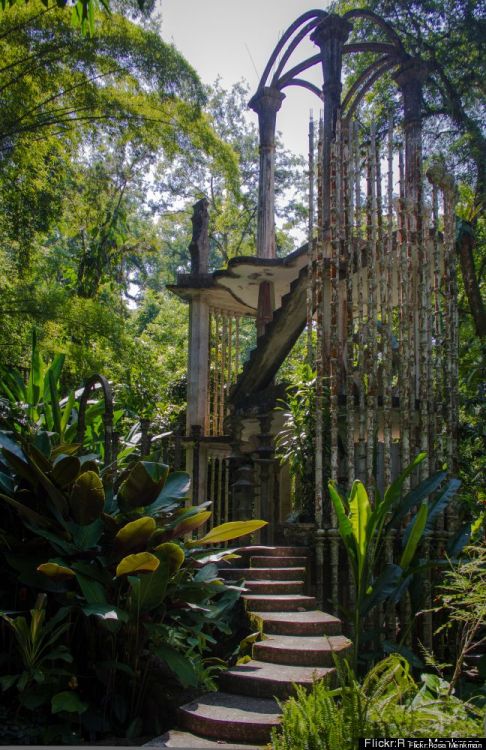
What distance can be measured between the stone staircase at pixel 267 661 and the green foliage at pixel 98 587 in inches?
8.0

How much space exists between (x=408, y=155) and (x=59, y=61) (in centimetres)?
350

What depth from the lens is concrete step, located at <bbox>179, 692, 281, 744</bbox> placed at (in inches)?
123

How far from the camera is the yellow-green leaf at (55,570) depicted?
343 centimetres

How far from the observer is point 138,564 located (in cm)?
354

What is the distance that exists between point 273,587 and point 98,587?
56.1 inches

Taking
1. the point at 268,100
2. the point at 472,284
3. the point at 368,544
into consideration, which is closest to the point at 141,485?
the point at 368,544

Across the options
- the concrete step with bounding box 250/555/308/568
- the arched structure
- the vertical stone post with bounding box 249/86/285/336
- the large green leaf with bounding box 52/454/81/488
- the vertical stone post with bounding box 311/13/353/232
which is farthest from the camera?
the vertical stone post with bounding box 249/86/285/336

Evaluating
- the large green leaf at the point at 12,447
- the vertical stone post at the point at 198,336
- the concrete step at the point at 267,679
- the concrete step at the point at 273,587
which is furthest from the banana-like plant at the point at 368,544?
the vertical stone post at the point at 198,336

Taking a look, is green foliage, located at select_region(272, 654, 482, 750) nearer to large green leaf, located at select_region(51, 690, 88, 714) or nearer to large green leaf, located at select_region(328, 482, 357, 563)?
large green leaf, located at select_region(51, 690, 88, 714)

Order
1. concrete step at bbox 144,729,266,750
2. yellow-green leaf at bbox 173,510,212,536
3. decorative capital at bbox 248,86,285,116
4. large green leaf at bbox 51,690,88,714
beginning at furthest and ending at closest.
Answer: decorative capital at bbox 248,86,285,116
yellow-green leaf at bbox 173,510,212,536
large green leaf at bbox 51,690,88,714
concrete step at bbox 144,729,266,750

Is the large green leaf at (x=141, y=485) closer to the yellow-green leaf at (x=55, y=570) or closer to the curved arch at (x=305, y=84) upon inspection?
the yellow-green leaf at (x=55, y=570)

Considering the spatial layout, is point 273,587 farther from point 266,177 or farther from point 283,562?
point 266,177

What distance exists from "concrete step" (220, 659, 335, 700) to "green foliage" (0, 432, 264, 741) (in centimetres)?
19

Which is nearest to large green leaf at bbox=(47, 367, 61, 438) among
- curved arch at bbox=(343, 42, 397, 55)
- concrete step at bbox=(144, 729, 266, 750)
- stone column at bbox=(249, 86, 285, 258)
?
concrete step at bbox=(144, 729, 266, 750)
